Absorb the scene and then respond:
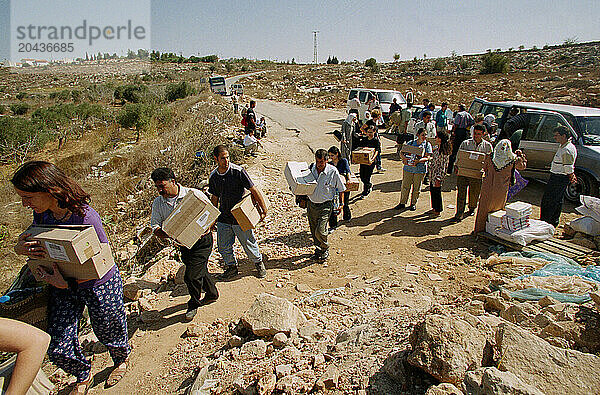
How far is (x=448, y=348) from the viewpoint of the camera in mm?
2123

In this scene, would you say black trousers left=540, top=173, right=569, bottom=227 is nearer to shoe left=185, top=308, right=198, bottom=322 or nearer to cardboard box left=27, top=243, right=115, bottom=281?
shoe left=185, top=308, right=198, bottom=322

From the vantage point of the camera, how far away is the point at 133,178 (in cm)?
1033

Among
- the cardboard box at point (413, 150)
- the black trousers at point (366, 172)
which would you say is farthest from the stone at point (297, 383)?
the black trousers at point (366, 172)

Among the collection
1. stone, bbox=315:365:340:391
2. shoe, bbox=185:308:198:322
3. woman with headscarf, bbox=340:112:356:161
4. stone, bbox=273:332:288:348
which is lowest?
shoe, bbox=185:308:198:322

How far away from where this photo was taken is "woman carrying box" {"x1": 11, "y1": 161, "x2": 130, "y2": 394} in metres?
2.51

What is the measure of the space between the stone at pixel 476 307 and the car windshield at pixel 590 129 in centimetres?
572

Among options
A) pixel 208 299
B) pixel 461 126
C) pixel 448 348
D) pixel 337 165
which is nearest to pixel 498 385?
pixel 448 348

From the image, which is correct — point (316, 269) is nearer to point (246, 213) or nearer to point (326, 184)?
point (326, 184)

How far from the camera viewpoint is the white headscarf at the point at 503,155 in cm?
533

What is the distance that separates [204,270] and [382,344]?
7.08 feet

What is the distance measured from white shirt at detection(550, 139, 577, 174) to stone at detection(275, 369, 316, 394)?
5.42 meters

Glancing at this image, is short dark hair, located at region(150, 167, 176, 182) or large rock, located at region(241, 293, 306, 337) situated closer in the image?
large rock, located at region(241, 293, 306, 337)

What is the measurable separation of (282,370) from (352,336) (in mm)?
762

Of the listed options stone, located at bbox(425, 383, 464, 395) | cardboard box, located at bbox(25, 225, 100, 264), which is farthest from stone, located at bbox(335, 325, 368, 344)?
cardboard box, located at bbox(25, 225, 100, 264)
